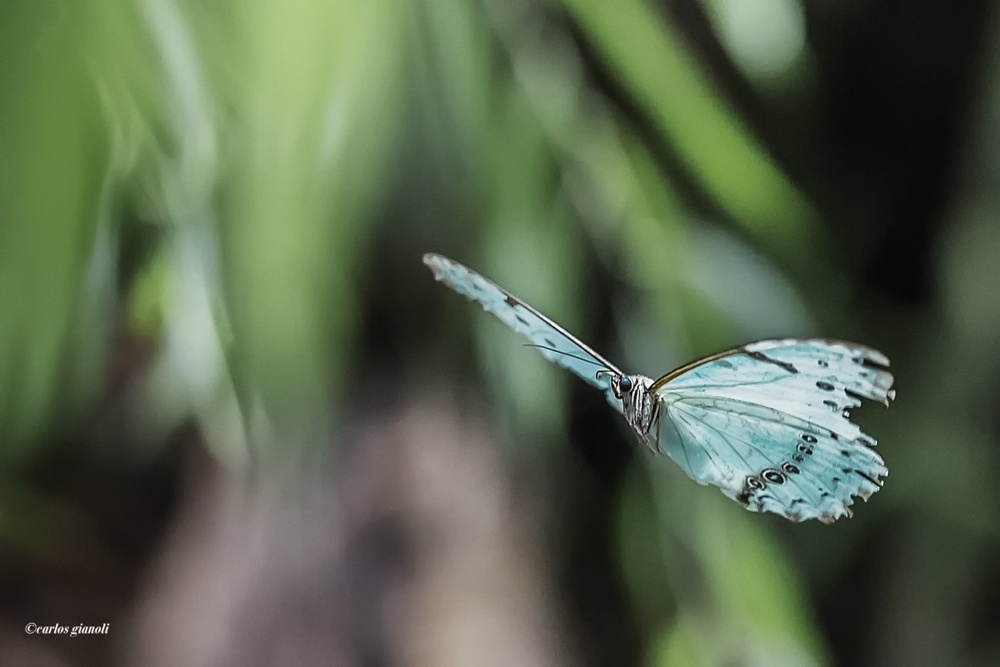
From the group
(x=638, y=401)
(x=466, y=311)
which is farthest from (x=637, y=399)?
(x=466, y=311)

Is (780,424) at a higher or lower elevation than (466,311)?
lower

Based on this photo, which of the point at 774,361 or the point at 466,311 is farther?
the point at 466,311

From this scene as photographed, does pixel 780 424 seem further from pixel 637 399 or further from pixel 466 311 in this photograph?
pixel 466 311

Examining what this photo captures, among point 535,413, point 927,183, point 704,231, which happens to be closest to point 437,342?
point 535,413

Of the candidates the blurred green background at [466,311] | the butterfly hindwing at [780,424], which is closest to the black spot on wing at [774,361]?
the butterfly hindwing at [780,424]

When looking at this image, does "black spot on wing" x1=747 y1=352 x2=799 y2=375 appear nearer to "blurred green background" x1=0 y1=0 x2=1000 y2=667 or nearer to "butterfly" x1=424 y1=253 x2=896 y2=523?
"butterfly" x1=424 y1=253 x2=896 y2=523

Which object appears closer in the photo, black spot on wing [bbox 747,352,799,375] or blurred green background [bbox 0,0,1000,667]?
black spot on wing [bbox 747,352,799,375]

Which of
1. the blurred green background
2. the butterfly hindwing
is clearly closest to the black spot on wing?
the butterfly hindwing
